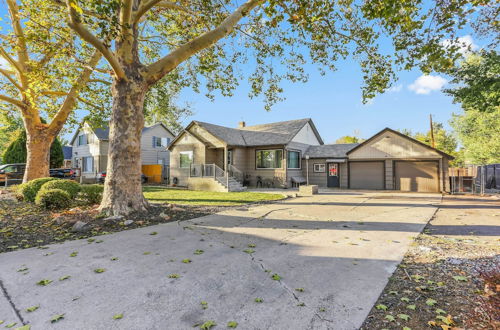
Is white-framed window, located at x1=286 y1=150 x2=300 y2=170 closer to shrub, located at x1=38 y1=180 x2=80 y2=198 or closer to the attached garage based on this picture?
the attached garage

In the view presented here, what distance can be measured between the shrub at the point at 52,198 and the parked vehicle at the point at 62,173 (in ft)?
49.0

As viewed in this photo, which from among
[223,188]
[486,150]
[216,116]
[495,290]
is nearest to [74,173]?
[223,188]

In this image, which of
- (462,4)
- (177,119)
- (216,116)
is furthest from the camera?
(216,116)

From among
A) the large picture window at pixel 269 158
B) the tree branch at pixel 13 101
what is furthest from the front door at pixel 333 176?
the tree branch at pixel 13 101

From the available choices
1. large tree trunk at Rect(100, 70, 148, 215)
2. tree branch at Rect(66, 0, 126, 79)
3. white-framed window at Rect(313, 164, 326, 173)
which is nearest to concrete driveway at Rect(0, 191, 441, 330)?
large tree trunk at Rect(100, 70, 148, 215)

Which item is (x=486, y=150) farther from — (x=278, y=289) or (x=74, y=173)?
(x=74, y=173)

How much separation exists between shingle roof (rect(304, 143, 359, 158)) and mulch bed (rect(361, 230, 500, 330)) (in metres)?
14.9

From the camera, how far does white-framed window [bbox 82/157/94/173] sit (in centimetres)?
2745

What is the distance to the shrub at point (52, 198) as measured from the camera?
26.1ft

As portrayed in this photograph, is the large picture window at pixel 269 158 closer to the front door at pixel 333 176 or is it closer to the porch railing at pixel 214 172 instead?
the porch railing at pixel 214 172

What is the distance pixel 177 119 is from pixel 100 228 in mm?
31696

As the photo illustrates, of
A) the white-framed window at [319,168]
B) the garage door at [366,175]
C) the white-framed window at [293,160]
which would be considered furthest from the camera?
the white-framed window at [319,168]

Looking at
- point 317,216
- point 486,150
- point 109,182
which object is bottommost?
point 317,216

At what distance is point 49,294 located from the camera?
2.88 meters
